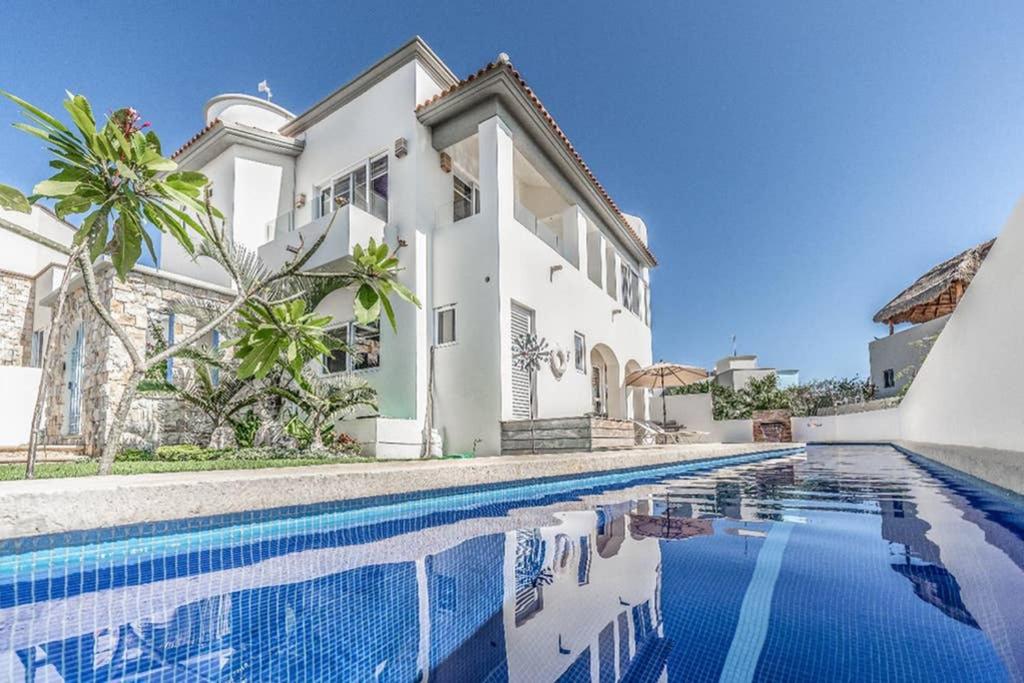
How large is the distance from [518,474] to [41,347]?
15.2m

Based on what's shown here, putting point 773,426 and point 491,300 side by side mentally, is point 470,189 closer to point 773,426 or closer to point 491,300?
point 491,300

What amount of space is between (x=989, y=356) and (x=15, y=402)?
14825mm

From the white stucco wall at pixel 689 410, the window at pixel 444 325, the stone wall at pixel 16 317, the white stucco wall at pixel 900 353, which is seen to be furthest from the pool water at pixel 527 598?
the white stucco wall at pixel 900 353

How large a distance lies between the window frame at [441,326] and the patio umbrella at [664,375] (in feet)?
24.7

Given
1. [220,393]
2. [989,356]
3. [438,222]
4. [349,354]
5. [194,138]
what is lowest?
[220,393]

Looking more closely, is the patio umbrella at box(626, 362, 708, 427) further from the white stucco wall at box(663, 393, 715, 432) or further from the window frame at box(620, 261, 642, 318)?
the white stucco wall at box(663, 393, 715, 432)

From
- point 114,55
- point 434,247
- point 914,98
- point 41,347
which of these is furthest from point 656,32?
point 41,347

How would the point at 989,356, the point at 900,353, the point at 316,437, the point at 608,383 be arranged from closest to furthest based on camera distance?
1. the point at 989,356
2. the point at 316,437
3. the point at 608,383
4. the point at 900,353

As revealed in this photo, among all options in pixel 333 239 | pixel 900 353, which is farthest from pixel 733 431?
pixel 333 239

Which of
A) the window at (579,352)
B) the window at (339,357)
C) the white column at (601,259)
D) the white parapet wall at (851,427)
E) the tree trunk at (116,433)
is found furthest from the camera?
the white parapet wall at (851,427)

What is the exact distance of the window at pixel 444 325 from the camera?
1083cm

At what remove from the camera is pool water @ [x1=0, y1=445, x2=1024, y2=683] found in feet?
5.63

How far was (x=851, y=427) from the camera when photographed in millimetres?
21406

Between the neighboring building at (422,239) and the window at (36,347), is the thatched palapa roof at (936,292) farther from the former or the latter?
the window at (36,347)
